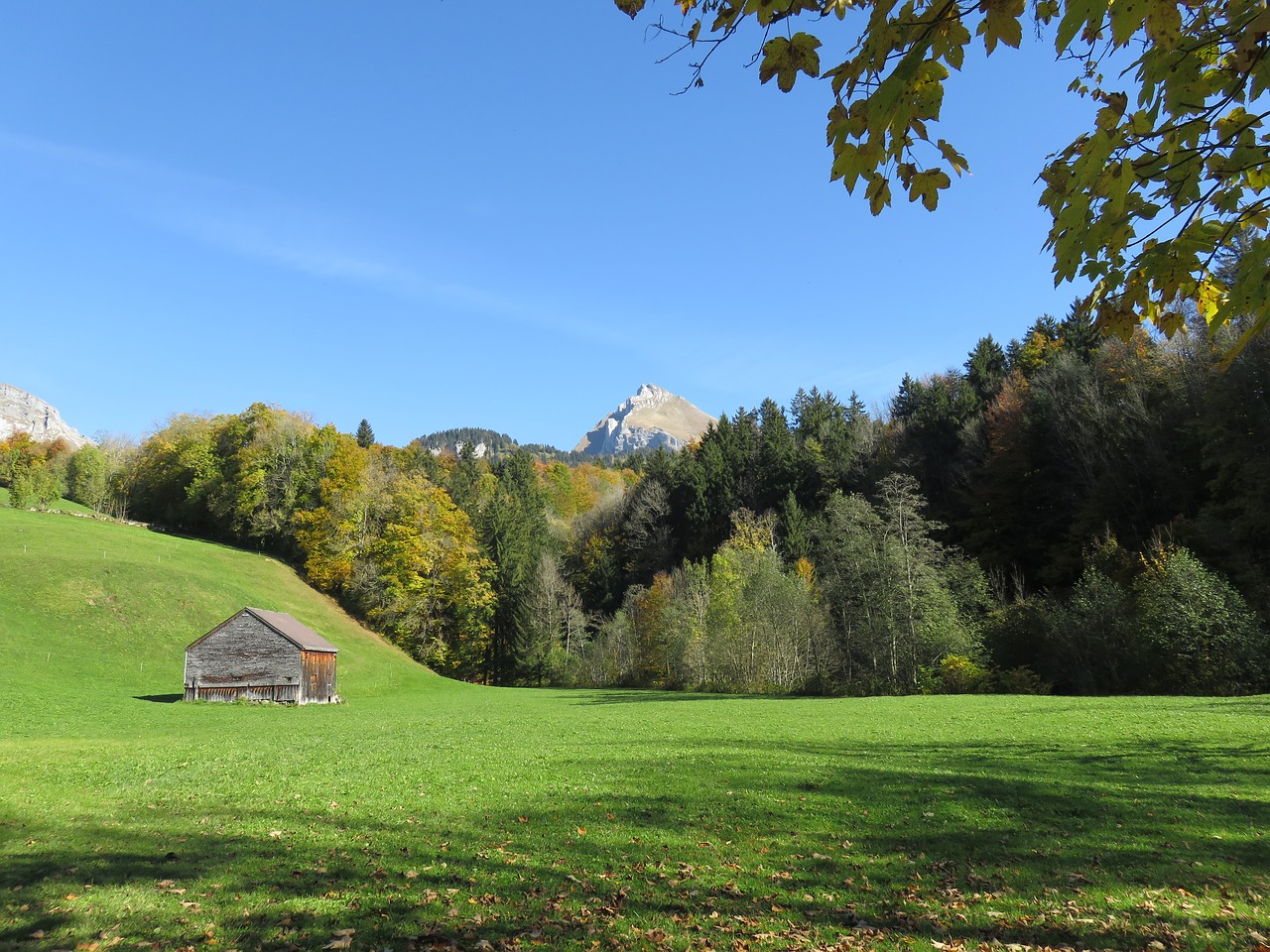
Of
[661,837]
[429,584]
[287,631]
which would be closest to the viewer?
[661,837]

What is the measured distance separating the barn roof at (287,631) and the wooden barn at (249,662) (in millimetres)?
51

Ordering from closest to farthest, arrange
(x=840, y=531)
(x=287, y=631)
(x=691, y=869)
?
(x=691, y=869) → (x=287, y=631) → (x=840, y=531)

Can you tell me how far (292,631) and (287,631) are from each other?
0.74 metres

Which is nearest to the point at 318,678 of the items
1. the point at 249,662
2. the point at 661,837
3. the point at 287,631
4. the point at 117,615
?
the point at 287,631

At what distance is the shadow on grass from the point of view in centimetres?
A: 527

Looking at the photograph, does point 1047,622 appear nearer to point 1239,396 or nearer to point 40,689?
point 1239,396

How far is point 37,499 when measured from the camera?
69.4 m

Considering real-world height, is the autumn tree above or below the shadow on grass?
above

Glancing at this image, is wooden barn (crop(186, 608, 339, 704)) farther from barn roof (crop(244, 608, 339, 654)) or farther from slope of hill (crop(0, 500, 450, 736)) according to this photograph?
slope of hill (crop(0, 500, 450, 736))

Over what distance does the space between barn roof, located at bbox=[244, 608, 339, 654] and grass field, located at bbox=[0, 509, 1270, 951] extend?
19.0 metres

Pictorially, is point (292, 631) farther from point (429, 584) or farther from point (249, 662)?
point (429, 584)

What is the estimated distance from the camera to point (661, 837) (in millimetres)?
8148

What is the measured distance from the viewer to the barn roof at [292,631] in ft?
127

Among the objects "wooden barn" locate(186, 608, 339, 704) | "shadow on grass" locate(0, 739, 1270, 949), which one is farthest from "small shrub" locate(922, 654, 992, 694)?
"wooden barn" locate(186, 608, 339, 704)
